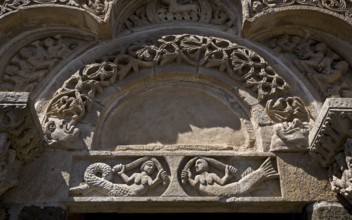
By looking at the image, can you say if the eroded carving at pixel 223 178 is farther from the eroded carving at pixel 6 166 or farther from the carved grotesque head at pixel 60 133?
the eroded carving at pixel 6 166

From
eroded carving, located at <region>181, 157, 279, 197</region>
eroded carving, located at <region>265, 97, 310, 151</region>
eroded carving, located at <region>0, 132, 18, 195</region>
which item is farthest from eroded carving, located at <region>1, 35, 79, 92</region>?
eroded carving, located at <region>265, 97, 310, 151</region>

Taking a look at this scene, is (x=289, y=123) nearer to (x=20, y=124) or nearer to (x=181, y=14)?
(x=181, y=14)

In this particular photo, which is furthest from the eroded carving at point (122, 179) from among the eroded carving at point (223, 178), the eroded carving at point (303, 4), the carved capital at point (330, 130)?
the eroded carving at point (303, 4)

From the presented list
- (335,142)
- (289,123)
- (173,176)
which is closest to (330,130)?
(335,142)

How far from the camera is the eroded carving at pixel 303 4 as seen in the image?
→ 4793mm

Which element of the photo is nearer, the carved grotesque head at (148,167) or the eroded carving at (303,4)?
the carved grotesque head at (148,167)

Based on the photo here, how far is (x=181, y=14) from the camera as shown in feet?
16.5

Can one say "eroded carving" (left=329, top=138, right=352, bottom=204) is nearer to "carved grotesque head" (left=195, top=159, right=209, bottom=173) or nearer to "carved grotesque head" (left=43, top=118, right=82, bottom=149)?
"carved grotesque head" (left=195, top=159, right=209, bottom=173)

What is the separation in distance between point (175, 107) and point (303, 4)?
1670 millimetres

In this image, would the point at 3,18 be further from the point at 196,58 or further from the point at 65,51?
the point at 196,58

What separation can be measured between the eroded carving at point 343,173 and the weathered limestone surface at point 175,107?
1 centimetres

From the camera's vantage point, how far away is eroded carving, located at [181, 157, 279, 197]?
397 cm

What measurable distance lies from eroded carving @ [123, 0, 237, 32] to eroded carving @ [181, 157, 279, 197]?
1570mm

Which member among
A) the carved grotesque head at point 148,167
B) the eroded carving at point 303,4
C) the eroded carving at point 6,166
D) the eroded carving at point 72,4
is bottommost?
the eroded carving at point 6,166
